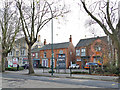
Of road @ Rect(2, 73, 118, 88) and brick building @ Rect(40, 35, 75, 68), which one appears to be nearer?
road @ Rect(2, 73, 118, 88)

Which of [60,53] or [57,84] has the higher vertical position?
[60,53]

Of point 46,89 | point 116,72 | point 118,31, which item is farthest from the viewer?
point 116,72

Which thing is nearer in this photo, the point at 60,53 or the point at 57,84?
the point at 57,84

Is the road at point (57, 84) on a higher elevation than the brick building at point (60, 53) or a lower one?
lower

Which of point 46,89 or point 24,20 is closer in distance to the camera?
point 46,89

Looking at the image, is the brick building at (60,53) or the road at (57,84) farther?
the brick building at (60,53)

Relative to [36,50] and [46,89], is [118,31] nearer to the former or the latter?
[46,89]

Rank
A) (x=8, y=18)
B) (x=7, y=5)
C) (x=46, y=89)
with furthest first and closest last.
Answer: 1. (x=8, y=18)
2. (x=7, y=5)
3. (x=46, y=89)

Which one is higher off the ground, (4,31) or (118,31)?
(4,31)

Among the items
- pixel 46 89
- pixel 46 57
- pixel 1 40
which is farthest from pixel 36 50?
pixel 46 89

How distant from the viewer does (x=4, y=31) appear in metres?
30.4

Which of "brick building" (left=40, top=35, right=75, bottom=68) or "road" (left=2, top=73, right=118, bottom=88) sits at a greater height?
"brick building" (left=40, top=35, right=75, bottom=68)

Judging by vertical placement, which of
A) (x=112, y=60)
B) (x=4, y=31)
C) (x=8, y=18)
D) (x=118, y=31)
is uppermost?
(x=8, y=18)

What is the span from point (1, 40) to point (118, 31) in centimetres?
2178
